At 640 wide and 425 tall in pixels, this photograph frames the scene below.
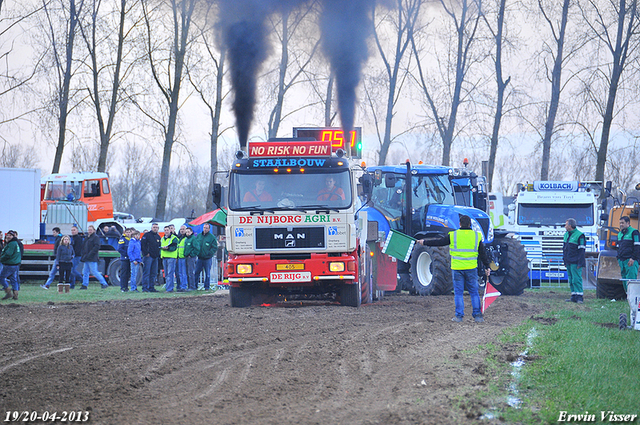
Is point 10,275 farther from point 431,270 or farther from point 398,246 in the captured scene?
point 431,270

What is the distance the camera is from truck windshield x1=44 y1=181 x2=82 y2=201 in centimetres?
2850

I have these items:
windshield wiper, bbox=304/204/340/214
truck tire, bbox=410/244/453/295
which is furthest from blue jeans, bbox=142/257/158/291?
windshield wiper, bbox=304/204/340/214

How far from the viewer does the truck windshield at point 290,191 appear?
1392cm

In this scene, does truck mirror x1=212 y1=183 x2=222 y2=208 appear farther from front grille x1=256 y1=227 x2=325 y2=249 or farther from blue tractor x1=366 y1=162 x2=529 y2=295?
blue tractor x1=366 y1=162 x2=529 y2=295

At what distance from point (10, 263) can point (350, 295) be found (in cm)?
861

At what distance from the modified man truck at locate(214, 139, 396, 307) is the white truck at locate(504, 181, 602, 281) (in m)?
11.3

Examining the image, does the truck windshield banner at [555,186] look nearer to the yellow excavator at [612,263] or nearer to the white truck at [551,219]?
the white truck at [551,219]

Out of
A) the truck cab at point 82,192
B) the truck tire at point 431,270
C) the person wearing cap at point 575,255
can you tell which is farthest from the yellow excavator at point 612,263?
the truck cab at point 82,192

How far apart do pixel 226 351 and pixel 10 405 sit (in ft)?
10.8

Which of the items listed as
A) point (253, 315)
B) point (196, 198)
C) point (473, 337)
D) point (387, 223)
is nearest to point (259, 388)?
point (473, 337)

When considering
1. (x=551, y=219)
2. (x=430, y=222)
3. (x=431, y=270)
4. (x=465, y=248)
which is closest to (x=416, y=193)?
(x=430, y=222)

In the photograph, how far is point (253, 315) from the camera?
13.4 metres

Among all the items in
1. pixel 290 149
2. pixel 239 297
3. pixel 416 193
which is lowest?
pixel 239 297

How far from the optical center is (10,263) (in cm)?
1772
